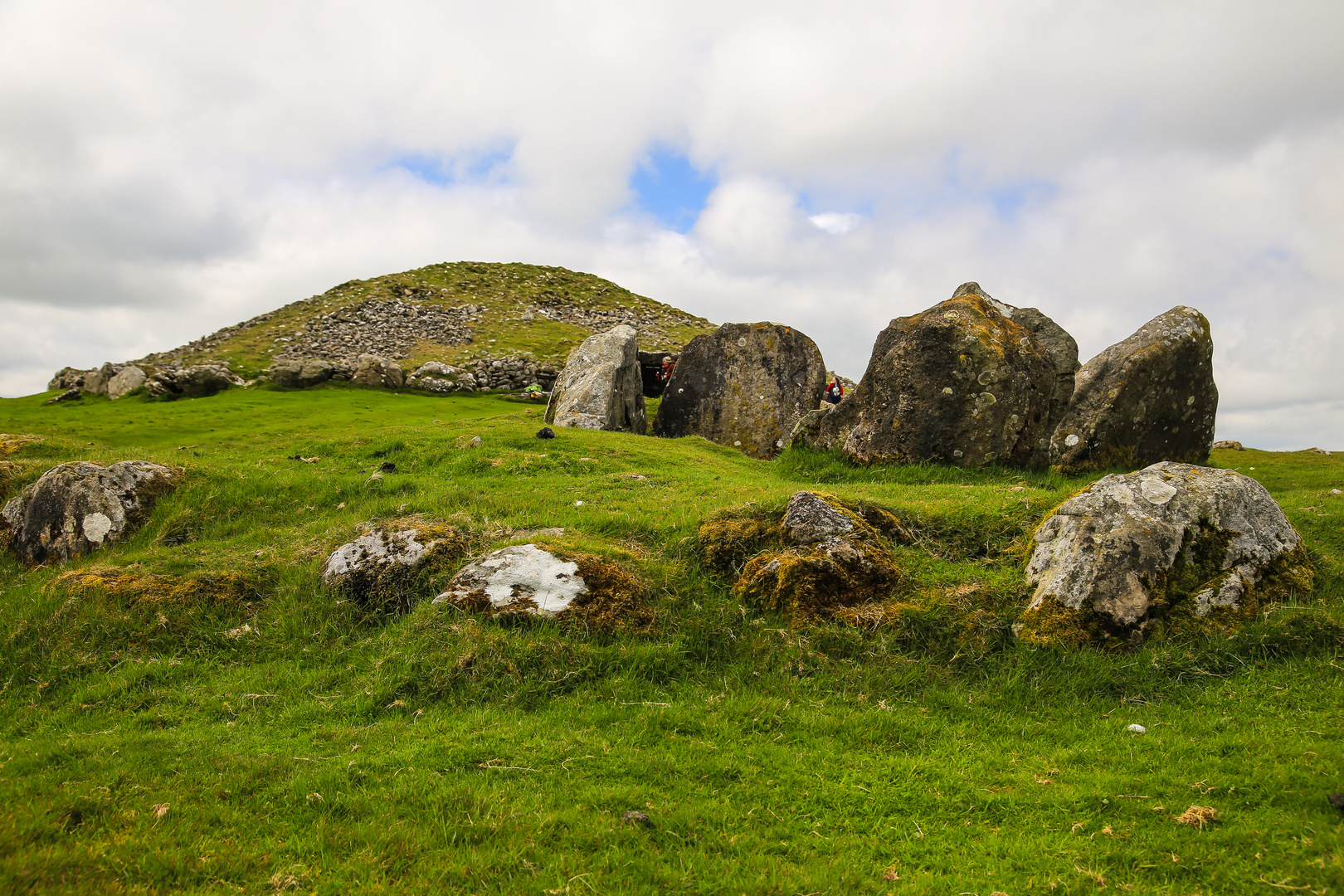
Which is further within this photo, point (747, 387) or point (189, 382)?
point (189, 382)

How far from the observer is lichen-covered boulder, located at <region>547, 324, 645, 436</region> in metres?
26.4

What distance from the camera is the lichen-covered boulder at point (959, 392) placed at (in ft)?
51.0

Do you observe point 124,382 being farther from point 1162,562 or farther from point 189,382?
point 1162,562

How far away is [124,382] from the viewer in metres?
43.6

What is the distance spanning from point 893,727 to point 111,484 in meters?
14.0

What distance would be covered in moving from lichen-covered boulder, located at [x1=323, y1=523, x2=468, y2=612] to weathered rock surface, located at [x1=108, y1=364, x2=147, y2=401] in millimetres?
43325

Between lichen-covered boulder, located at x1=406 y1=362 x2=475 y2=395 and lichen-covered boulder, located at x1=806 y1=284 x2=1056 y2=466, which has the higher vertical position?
lichen-covered boulder, located at x1=406 y1=362 x2=475 y2=395

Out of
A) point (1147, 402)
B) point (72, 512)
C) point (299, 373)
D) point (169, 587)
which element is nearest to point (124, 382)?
point (299, 373)

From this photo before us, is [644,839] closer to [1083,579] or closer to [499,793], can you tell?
[499,793]

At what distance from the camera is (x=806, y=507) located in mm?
10109

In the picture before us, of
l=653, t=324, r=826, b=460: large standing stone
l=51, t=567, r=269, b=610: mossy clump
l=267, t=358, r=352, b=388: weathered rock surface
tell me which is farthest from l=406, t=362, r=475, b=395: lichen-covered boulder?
l=51, t=567, r=269, b=610: mossy clump

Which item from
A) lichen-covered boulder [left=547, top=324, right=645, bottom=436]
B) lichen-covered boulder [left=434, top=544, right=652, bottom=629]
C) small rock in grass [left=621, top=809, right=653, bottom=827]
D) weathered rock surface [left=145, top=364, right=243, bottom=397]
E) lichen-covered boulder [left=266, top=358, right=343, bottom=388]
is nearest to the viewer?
small rock in grass [left=621, top=809, right=653, bottom=827]

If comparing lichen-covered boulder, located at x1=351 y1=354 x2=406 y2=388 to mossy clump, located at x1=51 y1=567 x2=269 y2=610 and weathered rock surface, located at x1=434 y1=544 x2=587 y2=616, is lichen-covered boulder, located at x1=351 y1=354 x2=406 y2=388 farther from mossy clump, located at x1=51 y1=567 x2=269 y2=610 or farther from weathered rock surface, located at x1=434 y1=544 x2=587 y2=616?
weathered rock surface, located at x1=434 y1=544 x2=587 y2=616

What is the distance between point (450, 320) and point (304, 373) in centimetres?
2665
